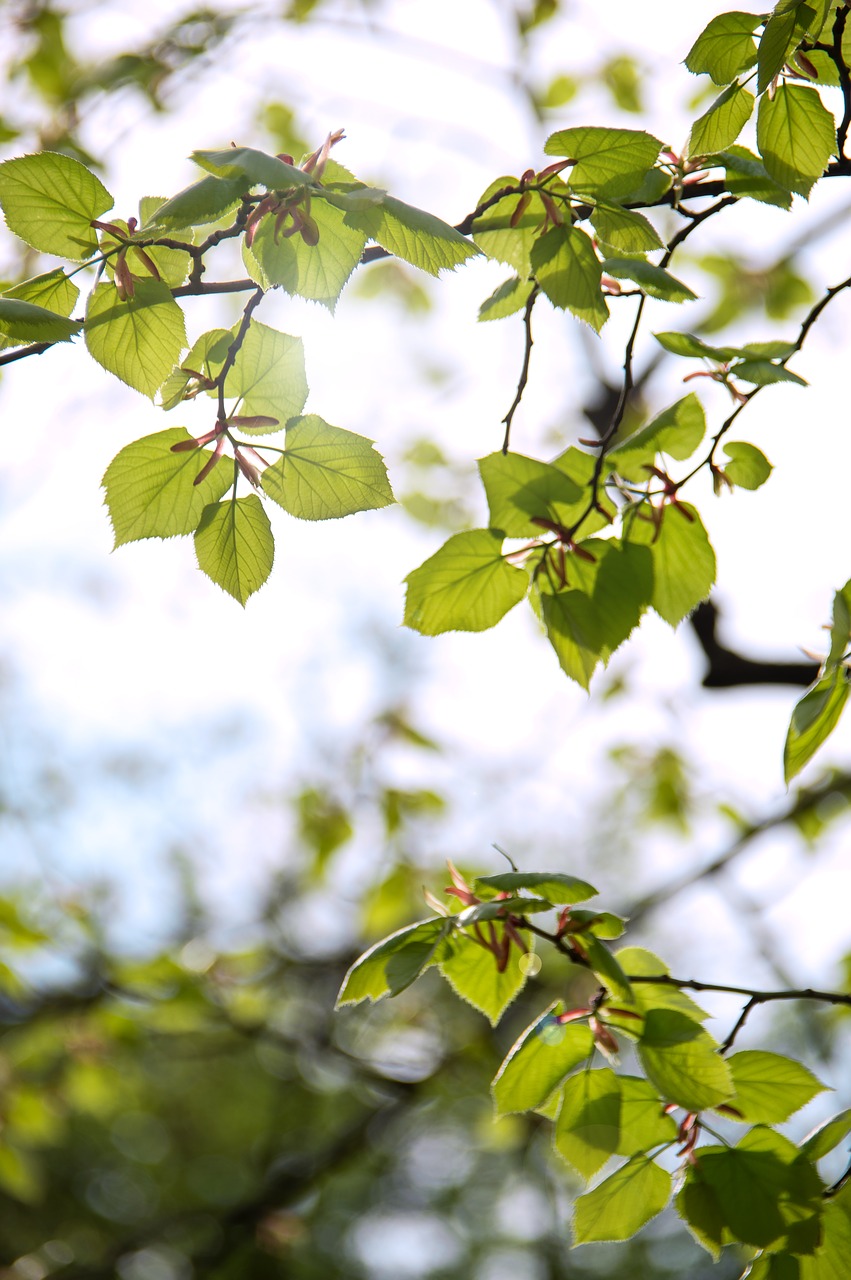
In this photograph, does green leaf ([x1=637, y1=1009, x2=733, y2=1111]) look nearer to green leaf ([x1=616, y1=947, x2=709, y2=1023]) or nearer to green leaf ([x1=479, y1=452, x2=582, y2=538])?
green leaf ([x1=616, y1=947, x2=709, y2=1023])

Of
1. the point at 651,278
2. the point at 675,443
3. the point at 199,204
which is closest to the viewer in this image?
the point at 199,204

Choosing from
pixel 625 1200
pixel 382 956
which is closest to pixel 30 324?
pixel 382 956

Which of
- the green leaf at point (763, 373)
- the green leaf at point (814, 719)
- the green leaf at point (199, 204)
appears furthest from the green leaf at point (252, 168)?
the green leaf at point (814, 719)

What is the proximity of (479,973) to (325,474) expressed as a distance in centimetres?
37

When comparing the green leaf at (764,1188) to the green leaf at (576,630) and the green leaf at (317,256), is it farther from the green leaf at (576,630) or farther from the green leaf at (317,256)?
the green leaf at (317,256)

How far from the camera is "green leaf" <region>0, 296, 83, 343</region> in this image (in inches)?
21.5

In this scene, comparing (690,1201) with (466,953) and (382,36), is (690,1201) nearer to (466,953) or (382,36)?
(466,953)

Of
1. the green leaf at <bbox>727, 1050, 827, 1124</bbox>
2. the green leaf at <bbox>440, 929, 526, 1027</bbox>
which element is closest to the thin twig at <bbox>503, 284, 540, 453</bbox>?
the green leaf at <bbox>440, 929, 526, 1027</bbox>

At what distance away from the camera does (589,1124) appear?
64 cm

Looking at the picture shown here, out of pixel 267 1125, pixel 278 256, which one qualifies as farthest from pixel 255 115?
pixel 267 1125

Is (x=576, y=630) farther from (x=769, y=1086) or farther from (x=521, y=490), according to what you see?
(x=769, y=1086)

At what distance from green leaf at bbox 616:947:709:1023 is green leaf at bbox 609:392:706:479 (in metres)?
0.36

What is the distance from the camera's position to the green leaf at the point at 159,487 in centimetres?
64

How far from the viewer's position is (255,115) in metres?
2.47
